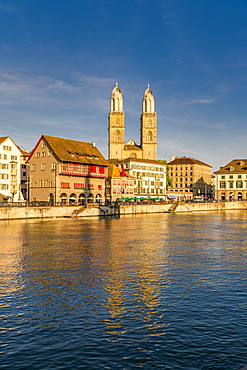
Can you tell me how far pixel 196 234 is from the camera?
56.4 metres

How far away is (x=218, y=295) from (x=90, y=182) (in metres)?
84.1

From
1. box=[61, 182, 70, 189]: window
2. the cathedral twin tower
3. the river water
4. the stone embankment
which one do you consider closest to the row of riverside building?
the cathedral twin tower

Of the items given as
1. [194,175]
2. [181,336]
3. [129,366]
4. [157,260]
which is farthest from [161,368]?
[194,175]

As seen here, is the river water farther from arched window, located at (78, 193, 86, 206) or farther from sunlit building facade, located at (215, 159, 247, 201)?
sunlit building facade, located at (215, 159, 247, 201)

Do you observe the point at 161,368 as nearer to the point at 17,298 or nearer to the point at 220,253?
the point at 17,298

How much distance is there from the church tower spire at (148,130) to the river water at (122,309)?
129 meters

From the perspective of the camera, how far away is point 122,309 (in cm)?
2047

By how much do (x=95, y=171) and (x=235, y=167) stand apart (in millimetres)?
70086

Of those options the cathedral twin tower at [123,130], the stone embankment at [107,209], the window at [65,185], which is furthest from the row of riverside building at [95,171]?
the stone embankment at [107,209]

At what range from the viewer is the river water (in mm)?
15023

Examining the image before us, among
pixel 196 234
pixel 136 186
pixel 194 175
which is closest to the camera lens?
pixel 196 234

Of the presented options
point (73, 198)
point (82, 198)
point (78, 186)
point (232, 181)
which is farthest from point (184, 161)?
point (73, 198)

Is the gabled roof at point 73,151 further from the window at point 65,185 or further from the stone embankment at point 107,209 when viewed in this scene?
the stone embankment at point 107,209

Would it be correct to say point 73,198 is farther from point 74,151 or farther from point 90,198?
point 74,151
